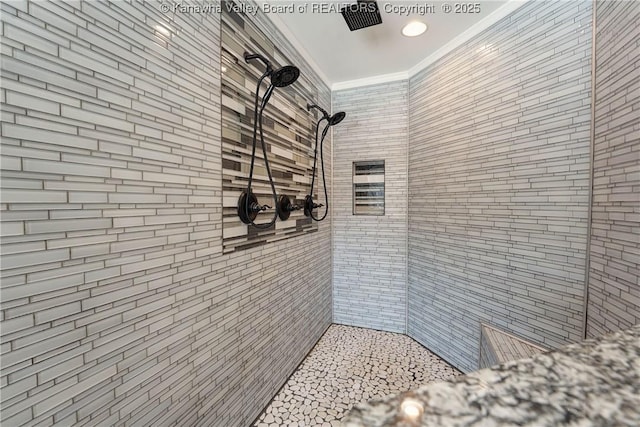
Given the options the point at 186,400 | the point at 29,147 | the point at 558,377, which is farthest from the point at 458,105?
the point at 186,400

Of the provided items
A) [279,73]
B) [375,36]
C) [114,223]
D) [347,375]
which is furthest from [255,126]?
[347,375]

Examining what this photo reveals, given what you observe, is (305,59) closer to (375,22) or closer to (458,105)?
(375,22)

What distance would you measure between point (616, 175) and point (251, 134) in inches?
63.2

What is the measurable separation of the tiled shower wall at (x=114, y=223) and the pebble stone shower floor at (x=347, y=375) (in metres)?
0.40

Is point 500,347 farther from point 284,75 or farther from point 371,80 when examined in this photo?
point 371,80

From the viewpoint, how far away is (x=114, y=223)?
2.41 feet

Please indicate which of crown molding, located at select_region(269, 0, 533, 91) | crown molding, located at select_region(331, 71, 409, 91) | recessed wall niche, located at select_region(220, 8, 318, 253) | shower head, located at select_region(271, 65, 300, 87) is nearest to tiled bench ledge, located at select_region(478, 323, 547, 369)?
recessed wall niche, located at select_region(220, 8, 318, 253)

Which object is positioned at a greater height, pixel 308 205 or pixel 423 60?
pixel 423 60

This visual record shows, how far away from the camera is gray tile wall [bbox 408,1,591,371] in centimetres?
123

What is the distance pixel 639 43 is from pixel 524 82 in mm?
552

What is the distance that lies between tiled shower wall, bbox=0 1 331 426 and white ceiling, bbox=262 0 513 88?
756mm

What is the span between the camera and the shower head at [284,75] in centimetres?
123

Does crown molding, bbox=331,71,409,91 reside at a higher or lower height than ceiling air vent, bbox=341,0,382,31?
higher

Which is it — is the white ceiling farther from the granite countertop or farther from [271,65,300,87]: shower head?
the granite countertop
